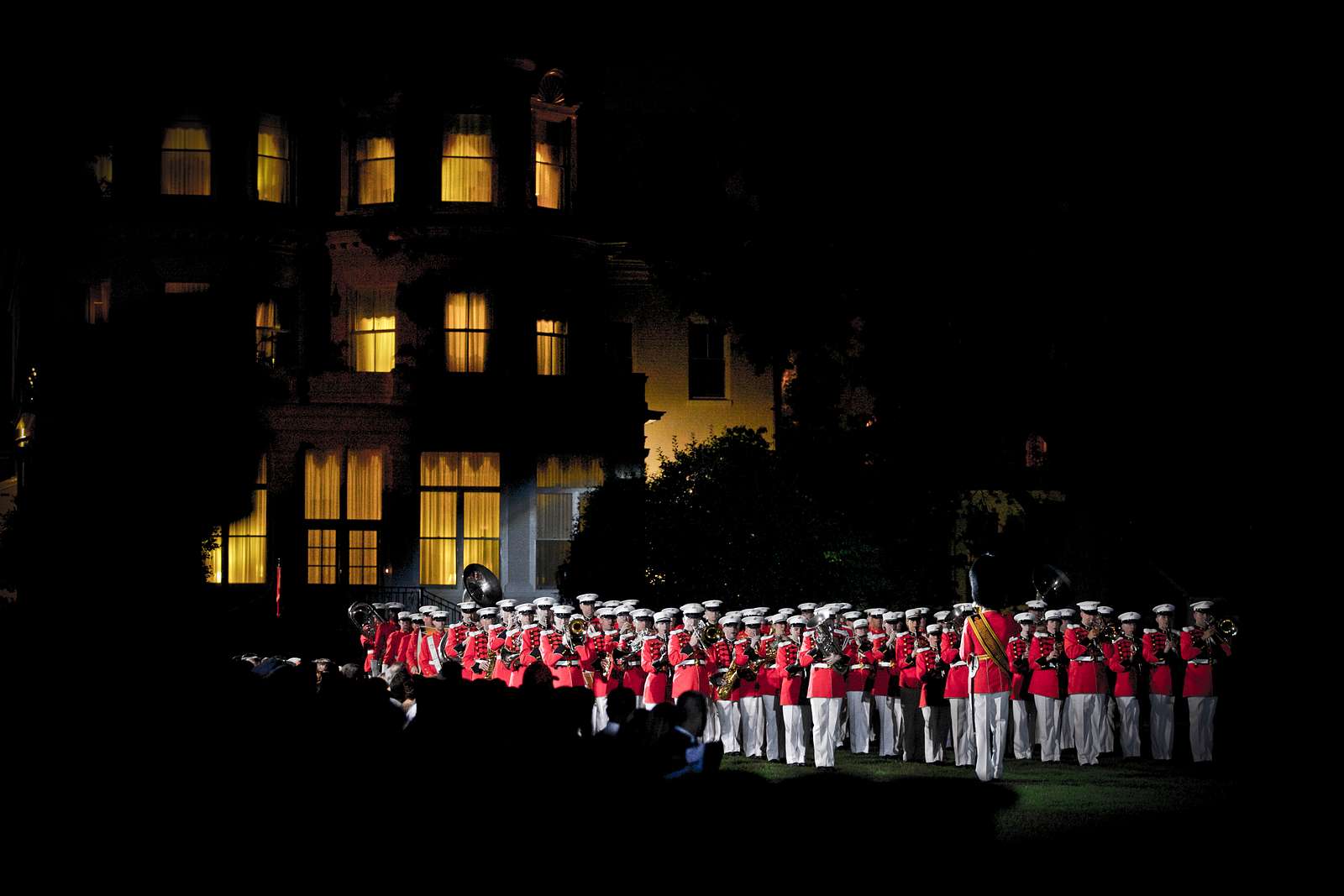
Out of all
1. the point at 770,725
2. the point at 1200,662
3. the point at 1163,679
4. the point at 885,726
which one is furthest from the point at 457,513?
the point at 1200,662

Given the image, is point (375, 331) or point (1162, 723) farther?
point (375, 331)

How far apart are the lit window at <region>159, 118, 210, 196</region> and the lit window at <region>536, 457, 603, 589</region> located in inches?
325

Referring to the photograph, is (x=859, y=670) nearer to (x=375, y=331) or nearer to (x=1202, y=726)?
(x=1202, y=726)

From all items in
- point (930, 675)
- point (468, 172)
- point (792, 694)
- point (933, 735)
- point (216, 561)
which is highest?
point (468, 172)

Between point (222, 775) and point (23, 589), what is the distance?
4.16 metres

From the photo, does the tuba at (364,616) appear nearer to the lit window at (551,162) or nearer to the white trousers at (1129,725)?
the lit window at (551,162)

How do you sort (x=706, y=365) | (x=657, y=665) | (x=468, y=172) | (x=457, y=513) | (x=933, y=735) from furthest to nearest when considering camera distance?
(x=706, y=365) < (x=468, y=172) < (x=457, y=513) < (x=657, y=665) < (x=933, y=735)

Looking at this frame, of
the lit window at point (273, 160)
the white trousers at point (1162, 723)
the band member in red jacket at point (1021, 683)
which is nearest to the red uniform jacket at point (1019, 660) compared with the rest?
the band member in red jacket at point (1021, 683)

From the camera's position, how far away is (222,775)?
9.38 metres

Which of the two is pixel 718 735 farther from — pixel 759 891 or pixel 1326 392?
pixel 759 891

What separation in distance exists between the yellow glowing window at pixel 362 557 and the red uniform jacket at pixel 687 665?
12.9 m

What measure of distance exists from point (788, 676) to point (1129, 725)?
13.1 ft

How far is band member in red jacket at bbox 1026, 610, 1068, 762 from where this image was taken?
20281 millimetres

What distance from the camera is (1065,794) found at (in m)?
17.4
